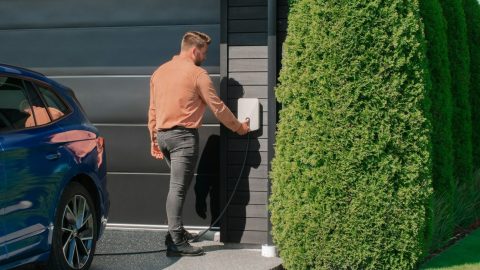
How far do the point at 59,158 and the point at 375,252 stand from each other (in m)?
2.53

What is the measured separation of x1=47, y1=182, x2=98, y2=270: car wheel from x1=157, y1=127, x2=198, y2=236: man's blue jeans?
0.77 meters

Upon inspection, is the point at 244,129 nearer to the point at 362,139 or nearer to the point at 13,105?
the point at 362,139

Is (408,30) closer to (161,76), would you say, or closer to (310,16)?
(310,16)

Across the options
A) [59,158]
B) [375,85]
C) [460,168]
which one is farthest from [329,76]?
[460,168]

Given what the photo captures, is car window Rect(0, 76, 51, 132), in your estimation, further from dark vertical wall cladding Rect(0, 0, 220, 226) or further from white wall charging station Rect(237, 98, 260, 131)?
dark vertical wall cladding Rect(0, 0, 220, 226)

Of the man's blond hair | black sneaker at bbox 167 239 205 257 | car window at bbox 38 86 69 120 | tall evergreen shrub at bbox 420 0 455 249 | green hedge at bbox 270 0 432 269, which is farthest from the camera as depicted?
tall evergreen shrub at bbox 420 0 455 249

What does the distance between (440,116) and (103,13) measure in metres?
3.78

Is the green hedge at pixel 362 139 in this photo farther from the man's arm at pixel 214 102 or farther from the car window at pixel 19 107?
the car window at pixel 19 107

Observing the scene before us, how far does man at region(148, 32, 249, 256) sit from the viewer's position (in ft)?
23.5

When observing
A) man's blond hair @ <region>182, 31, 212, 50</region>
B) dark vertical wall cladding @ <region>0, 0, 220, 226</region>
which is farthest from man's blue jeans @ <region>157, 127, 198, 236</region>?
dark vertical wall cladding @ <region>0, 0, 220, 226</region>

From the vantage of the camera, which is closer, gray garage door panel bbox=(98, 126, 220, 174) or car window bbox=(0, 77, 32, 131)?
car window bbox=(0, 77, 32, 131)

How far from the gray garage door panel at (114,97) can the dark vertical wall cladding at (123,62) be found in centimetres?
1

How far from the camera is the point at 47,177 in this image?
Answer: 585 cm

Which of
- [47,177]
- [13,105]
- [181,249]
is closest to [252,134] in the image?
[181,249]
